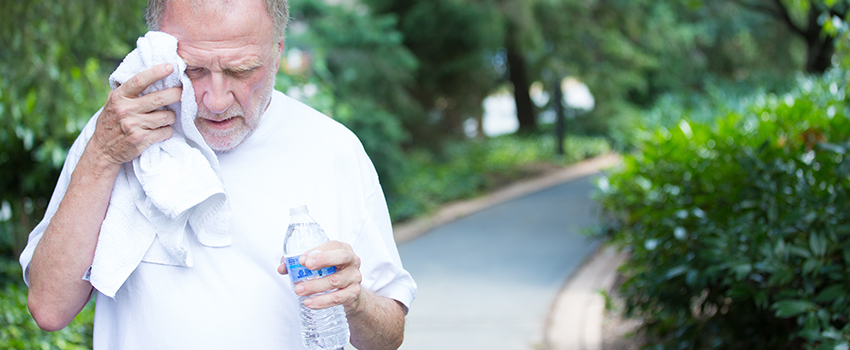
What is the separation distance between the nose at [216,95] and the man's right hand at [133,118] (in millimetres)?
87

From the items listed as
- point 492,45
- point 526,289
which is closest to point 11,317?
point 526,289

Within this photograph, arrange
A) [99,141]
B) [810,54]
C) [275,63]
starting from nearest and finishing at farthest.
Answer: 1. [99,141]
2. [275,63]
3. [810,54]

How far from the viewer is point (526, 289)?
24.5 ft

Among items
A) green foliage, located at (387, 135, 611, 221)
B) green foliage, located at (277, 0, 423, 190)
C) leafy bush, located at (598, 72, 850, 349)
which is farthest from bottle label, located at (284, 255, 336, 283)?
green foliage, located at (387, 135, 611, 221)

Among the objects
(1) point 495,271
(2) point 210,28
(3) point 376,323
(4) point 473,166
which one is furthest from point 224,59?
(4) point 473,166

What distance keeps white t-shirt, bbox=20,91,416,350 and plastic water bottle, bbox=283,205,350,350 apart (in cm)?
7

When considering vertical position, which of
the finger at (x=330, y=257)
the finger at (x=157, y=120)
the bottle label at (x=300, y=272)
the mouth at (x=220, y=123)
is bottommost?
the bottle label at (x=300, y=272)

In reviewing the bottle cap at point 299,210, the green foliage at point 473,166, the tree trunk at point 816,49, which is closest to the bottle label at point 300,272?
the bottle cap at point 299,210

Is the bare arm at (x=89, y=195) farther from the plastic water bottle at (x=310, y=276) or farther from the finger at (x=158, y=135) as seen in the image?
the plastic water bottle at (x=310, y=276)

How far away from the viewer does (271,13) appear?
5.84ft

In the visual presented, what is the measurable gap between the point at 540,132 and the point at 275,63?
19.9 m

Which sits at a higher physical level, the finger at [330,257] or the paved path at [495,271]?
the finger at [330,257]

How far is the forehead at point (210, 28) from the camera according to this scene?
1.67 meters

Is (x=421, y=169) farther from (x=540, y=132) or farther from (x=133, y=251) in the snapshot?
(x=133, y=251)
